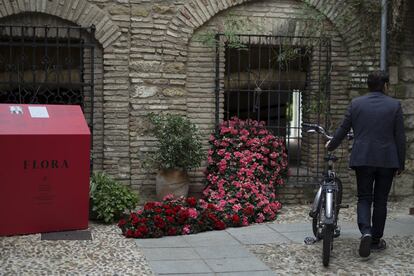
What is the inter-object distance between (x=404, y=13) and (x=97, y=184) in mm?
5100

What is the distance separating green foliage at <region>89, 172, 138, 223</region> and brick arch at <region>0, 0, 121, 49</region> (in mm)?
1972

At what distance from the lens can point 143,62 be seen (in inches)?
313

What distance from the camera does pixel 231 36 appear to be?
319 inches

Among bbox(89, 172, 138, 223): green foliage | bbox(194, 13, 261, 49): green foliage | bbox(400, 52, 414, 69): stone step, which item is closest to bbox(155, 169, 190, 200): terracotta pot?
bbox(89, 172, 138, 223): green foliage

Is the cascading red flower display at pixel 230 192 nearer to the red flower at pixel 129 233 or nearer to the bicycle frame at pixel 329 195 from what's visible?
the red flower at pixel 129 233

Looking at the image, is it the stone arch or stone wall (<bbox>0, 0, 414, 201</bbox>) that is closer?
stone wall (<bbox>0, 0, 414, 201</bbox>)

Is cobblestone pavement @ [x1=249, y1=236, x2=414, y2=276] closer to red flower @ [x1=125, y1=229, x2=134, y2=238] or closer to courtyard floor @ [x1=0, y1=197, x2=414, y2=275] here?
courtyard floor @ [x1=0, y1=197, x2=414, y2=275]

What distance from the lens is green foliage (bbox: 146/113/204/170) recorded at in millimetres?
7547

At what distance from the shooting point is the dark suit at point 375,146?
5.16m

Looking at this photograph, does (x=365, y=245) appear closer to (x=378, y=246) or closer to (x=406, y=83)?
(x=378, y=246)

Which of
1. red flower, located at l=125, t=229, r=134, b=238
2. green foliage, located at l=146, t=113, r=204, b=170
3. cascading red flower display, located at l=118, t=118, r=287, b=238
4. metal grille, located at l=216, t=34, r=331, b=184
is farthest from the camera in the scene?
metal grille, located at l=216, t=34, r=331, b=184

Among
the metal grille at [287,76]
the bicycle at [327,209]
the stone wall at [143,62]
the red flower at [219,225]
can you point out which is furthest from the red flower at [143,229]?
the metal grille at [287,76]

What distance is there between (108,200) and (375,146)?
10.5 ft

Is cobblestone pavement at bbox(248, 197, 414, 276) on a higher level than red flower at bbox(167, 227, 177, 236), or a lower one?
lower
